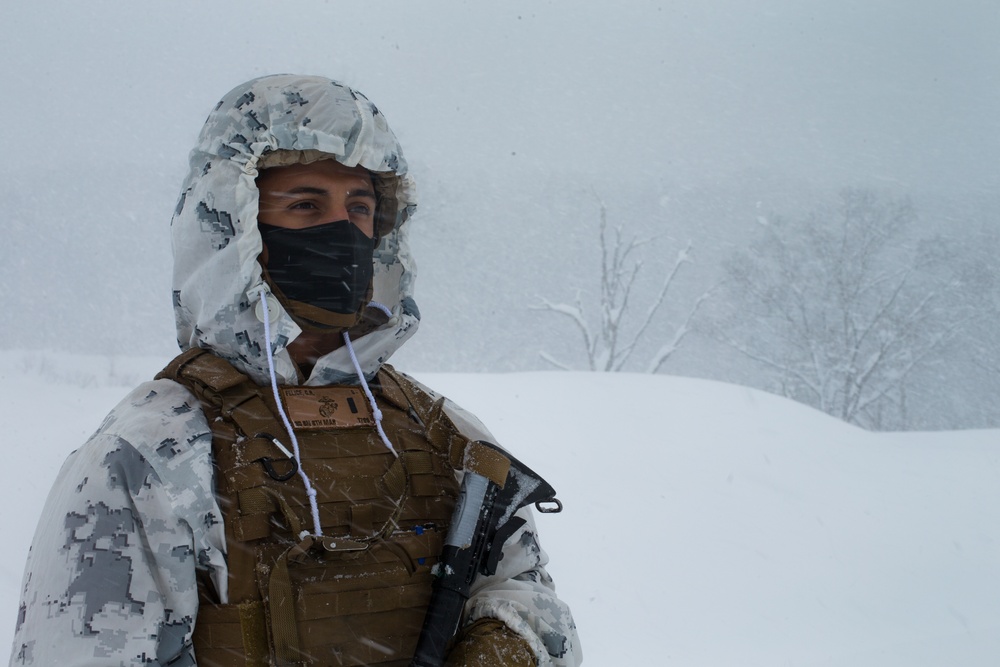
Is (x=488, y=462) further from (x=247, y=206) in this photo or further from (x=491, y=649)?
(x=247, y=206)

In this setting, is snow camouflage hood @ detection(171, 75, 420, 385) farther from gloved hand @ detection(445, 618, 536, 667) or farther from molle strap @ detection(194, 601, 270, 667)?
gloved hand @ detection(445, 618, 536, 667)

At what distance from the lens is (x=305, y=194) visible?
209cm

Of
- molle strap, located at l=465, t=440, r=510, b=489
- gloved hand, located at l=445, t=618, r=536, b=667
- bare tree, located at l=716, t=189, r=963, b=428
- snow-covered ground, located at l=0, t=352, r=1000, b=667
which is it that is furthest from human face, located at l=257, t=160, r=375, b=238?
bare tree, located at l=716, t=189, r=963, b=428

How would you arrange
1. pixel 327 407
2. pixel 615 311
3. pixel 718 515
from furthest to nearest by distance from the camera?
pixel 615 311
pixel 718 515
pixel 327 407

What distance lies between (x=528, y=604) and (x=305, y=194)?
1033 mm

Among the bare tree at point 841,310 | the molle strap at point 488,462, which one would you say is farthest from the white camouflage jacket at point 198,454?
the bare tree at point 841,310

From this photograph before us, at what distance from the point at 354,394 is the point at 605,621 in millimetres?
4245

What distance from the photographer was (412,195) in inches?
92.7

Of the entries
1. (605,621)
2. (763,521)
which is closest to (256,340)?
(605,621)

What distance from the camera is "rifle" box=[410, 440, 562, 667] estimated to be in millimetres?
1801

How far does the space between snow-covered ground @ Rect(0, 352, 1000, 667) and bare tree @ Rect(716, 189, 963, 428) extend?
14806 mm

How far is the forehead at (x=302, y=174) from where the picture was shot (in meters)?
2.09

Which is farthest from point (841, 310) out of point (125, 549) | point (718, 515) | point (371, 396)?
point (125, 549)

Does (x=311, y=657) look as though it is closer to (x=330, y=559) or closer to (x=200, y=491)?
(x=330, y=559)
